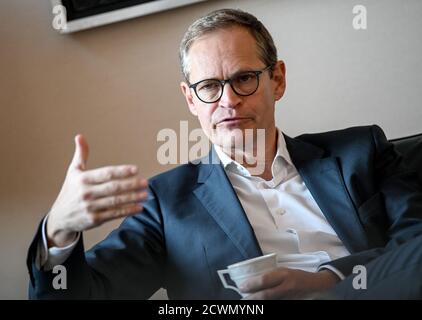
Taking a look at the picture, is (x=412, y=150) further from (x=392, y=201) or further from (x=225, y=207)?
(x=225, y=207)

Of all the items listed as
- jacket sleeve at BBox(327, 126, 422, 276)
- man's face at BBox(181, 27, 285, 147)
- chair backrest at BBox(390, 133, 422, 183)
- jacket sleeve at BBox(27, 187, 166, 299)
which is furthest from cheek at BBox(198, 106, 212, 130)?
chair backrest at BBox(390, 133, 422, 183)

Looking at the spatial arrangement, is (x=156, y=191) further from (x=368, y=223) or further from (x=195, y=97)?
(x=368, y=223)

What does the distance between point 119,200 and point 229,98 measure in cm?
49

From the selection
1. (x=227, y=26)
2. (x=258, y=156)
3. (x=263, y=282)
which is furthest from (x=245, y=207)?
(x=227, y=26)

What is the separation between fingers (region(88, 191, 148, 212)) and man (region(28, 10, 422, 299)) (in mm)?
174

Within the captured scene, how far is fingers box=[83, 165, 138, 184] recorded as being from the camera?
0.80 m

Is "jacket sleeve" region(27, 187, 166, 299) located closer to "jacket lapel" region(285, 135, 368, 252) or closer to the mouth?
the mouth

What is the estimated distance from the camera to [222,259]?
1.12 m

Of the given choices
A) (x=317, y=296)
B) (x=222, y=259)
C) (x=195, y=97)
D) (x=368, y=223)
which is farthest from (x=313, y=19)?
(x=317, y=296)

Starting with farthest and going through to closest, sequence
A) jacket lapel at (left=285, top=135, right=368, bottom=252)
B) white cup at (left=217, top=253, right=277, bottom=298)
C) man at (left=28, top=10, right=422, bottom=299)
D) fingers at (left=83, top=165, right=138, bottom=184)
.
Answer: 1. jacket lapel at (left=285, top=135, right=368, bottom=252)
2. man at (left=28, top=10, right=422, bottom=299)
3. white cup at (left=217, top=253, right=277, bottom=298)
4. fingers at (left=83, top=165, right=138, bottom=184)

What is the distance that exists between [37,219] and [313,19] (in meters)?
1.07

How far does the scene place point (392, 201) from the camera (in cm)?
120

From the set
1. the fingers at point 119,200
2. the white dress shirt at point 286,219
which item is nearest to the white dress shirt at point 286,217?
the white dress shirt at point 286,219

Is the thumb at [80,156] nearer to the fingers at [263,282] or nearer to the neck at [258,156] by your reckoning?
the fingers at [263,282]
